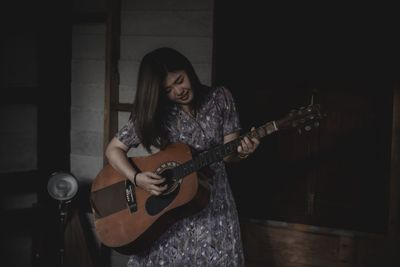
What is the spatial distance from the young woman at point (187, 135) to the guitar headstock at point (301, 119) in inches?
6.6

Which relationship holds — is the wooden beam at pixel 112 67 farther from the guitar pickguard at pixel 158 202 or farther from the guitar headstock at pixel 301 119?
the guitar headstock at pixel 301 119

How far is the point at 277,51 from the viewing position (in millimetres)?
3477

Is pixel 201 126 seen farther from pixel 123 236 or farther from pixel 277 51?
pixel 277 51

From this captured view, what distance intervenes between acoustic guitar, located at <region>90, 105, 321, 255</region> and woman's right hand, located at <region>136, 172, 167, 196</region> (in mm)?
49

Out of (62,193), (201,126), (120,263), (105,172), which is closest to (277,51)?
(201,126)

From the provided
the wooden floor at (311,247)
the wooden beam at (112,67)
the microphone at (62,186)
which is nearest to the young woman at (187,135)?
the wooden floor at (311,247)

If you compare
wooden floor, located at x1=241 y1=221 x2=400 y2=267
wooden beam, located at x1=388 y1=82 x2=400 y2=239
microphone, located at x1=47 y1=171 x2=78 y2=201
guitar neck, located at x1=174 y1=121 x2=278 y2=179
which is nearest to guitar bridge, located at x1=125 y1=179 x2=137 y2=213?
guitar neck, located at x1=174 y1=121 x2=278 y2=179

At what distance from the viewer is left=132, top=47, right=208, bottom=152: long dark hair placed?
256 centimetres

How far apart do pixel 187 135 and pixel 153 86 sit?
32 cm

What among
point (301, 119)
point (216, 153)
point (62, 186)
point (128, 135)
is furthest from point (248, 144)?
point (62, 186)

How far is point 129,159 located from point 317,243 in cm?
141

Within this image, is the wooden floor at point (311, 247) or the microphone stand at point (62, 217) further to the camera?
the microphone stand at point (62, 217)

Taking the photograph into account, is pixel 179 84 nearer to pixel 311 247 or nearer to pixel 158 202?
pixel 158 202

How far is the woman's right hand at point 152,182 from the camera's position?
104 inches
